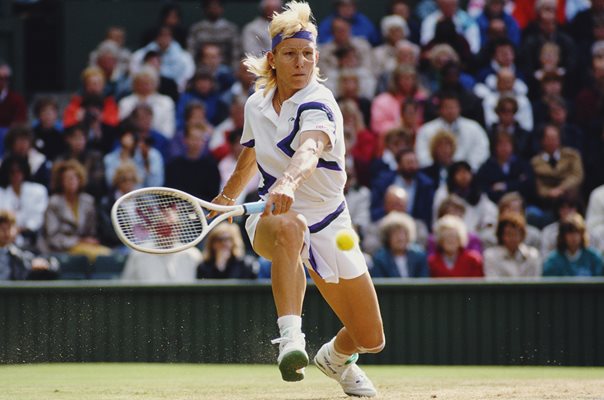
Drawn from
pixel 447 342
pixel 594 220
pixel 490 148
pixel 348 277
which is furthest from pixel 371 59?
pixel 348 277

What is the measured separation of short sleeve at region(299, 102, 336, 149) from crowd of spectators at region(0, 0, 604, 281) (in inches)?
165

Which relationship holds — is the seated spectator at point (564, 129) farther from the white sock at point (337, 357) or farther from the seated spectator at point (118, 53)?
the white sock at point (337, 357)

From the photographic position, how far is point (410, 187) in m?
11.4

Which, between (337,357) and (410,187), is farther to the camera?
(410,187)

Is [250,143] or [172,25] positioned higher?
[172,25]

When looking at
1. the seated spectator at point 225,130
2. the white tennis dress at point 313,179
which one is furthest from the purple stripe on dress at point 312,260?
the seated spectator at point 225,130

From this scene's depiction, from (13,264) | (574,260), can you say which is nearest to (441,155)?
(574,260)

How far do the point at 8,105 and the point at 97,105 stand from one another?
1126 millimetres

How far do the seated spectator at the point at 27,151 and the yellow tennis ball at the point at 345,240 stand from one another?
250 inches

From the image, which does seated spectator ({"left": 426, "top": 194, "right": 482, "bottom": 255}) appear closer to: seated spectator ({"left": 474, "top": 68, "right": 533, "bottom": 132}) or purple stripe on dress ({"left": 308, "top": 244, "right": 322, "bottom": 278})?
seated spectator ({"left": 474, "top": 68, "right": 533, "bottom": 132})

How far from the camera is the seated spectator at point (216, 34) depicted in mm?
14047

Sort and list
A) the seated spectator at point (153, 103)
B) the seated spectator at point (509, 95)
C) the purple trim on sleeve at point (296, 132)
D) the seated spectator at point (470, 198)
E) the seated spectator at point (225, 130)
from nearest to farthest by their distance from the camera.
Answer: the purple trim on sleeve at point (296, 132)
the seated spectator at point (470, 198)
the seated spectator at point (225, 130)
the seated spectator at point (509, 95)
the seated spectator at point (153, 103)

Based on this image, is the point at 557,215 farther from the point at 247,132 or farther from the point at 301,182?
the point at 301,182

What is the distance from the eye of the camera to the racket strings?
6.09 meters
